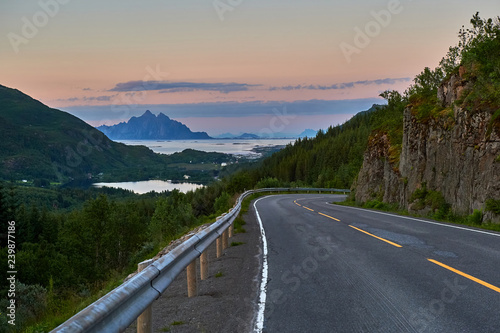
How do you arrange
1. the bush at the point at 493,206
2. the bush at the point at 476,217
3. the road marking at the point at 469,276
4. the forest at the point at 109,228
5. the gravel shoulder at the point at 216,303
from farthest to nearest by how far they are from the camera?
the forest at the point at 109,228 < the bush at the point at 476,217 < the bush at the point at 493,206 < the road marking at the point at 469,276 < the gravel shoulder at the point at 216,303

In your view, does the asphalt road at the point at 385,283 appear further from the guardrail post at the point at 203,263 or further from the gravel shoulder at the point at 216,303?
the guardrail post at the point at 203,263

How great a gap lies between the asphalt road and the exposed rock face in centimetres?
458

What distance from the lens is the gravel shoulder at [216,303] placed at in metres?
4.90

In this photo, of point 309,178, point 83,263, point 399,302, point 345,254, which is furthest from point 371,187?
point 309,178

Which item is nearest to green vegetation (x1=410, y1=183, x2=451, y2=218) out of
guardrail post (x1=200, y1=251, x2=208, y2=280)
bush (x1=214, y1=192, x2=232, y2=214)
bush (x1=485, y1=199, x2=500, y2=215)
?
bush (x1=485, y1=199, x2=500, y2=215)

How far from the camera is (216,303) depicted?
5863 mm

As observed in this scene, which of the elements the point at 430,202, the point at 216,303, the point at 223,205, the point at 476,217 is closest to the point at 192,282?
the point at 216,303

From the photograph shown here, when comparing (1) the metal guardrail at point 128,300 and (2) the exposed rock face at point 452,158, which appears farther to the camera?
(2) the exposed rock face at point 452,158

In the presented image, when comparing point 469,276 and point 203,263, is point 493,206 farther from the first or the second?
point 203,263

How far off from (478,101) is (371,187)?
1891cm

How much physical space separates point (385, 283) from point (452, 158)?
47.3 ft

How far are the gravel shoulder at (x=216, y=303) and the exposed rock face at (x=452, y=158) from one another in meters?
10.6

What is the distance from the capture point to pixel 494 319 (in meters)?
4.64

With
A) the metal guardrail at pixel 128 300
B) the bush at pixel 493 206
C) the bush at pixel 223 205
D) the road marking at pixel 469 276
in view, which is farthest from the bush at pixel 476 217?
the bush at pixel 223 205
